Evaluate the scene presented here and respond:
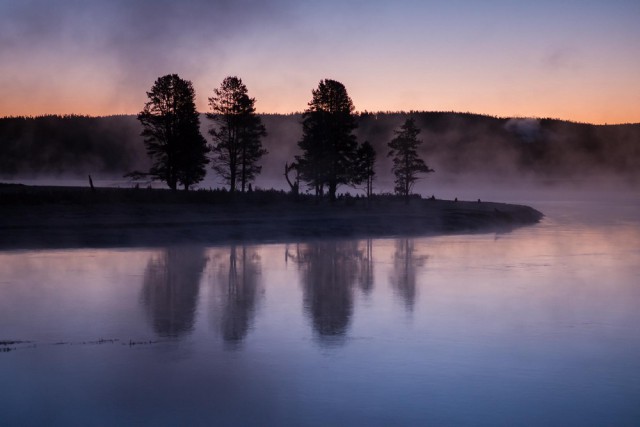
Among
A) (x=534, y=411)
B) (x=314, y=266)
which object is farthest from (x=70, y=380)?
(x=314, y=266)

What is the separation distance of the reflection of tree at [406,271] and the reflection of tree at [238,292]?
4.43 m

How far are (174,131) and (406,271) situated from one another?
38305 millimetres

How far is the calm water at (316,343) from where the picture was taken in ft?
32.6

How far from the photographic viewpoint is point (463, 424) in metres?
9.28

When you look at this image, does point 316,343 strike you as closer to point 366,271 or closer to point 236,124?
point 366,271

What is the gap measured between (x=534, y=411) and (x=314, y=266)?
1696cm

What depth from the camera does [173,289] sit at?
67.3 ft

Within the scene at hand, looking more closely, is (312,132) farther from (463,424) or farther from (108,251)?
(463,424)

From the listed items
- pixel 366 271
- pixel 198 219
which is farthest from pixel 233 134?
pixel 366 271

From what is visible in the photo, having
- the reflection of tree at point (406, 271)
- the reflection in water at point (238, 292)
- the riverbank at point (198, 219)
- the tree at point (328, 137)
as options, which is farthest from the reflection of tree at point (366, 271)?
the tree at point (328, 137)

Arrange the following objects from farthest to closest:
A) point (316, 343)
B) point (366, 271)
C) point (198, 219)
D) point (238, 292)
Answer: point (198, 219) < point (366, 271) < point (238, 292) < point (316, 343)


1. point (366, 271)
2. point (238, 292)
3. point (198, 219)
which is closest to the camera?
point (238, 292)

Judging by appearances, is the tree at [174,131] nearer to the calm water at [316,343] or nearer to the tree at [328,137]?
the tree at [328,137]

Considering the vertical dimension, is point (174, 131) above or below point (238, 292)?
above
